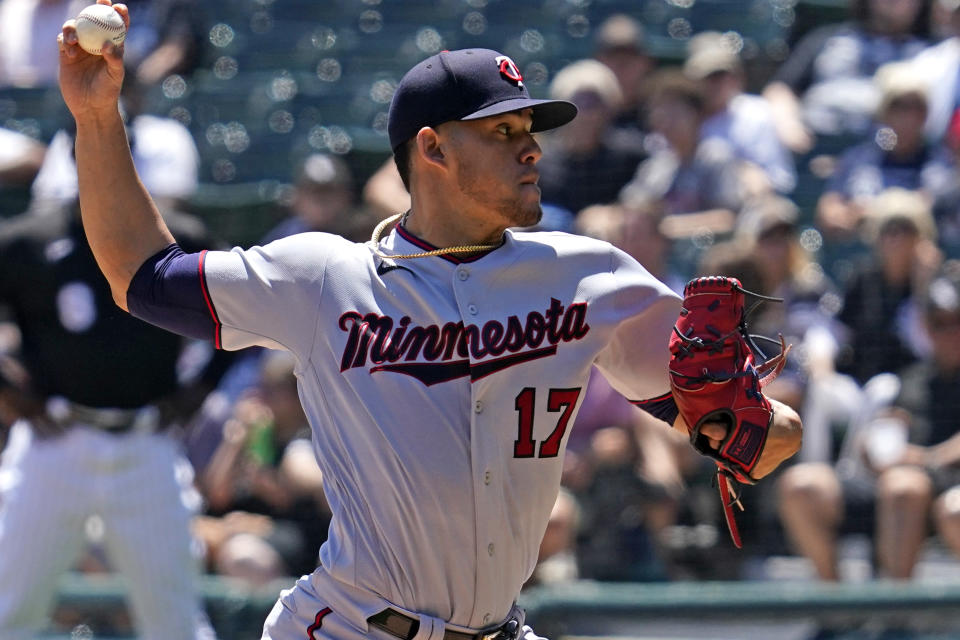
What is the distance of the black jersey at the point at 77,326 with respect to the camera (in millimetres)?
4336

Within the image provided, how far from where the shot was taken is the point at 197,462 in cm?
543

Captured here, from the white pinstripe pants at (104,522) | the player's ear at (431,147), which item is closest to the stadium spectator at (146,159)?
the white pinstripe pants at (104,522)

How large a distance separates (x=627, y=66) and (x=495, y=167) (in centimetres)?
442

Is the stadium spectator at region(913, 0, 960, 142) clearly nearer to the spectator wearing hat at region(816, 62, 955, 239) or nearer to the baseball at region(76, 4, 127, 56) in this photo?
the spectator wearing hat at region(816, 62, 955, 239)

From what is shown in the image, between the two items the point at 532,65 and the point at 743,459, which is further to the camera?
the point at 532,65

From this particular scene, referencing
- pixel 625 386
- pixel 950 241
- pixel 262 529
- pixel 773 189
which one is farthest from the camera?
pixel 773 189

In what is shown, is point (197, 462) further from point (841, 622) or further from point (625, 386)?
point (625, 386)

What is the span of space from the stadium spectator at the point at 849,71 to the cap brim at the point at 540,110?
4.21 meters

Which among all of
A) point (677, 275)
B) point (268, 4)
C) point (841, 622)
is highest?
point (268, 4)

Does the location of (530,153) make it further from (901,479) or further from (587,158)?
(587,158)

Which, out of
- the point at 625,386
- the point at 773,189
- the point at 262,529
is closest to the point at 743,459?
the point at 625,386

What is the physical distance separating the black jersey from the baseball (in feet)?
6.80

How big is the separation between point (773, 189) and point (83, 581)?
3.25m

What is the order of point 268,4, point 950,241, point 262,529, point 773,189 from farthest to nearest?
point 268,4
point 773,189
point 950,241
point 262,529
